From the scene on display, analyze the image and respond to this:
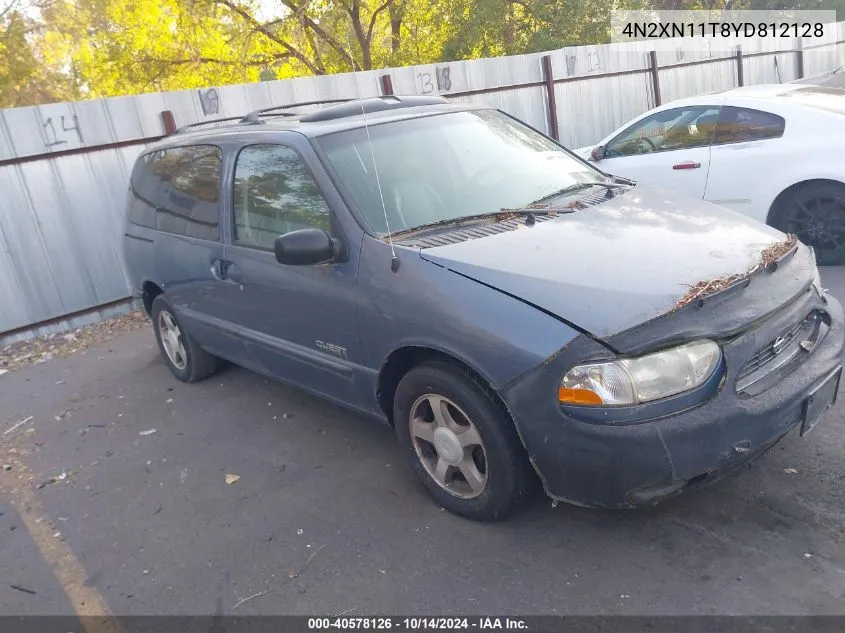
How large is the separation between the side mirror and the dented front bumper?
114cm

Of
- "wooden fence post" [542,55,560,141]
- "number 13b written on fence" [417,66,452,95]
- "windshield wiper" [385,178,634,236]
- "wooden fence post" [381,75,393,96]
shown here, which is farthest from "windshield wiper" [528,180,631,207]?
"wooden fence post" [542,55,560,141]

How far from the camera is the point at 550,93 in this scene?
11523 mm

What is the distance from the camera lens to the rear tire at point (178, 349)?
531 centimetres

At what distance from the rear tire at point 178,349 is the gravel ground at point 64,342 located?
121cm

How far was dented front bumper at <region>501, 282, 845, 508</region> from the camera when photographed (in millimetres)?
2545

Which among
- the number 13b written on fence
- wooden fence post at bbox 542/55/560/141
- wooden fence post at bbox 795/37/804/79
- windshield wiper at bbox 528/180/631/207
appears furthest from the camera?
wooden fence post at bbox 795/37/804/79

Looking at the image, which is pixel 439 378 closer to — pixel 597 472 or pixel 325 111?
pixel 597 472

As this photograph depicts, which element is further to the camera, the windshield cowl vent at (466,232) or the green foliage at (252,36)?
the green foliage at (252,36)

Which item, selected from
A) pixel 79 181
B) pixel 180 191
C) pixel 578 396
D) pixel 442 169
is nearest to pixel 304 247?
pixel 442 169

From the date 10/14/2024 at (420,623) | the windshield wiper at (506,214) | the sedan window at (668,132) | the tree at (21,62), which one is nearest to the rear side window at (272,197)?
the windshield wiper at (506,214)

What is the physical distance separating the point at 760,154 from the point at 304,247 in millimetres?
4732

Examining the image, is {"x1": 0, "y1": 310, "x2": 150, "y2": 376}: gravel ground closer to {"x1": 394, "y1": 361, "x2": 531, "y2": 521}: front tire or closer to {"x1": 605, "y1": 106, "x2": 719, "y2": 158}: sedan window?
{"x1": 394, "y1": 361, "x2": 531, "y2": 521}: front tire

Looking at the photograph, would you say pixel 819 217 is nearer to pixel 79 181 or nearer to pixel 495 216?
pixel 495 216

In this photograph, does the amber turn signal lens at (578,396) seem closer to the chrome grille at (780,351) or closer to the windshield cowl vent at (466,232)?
the chrome grille at (780,351)
